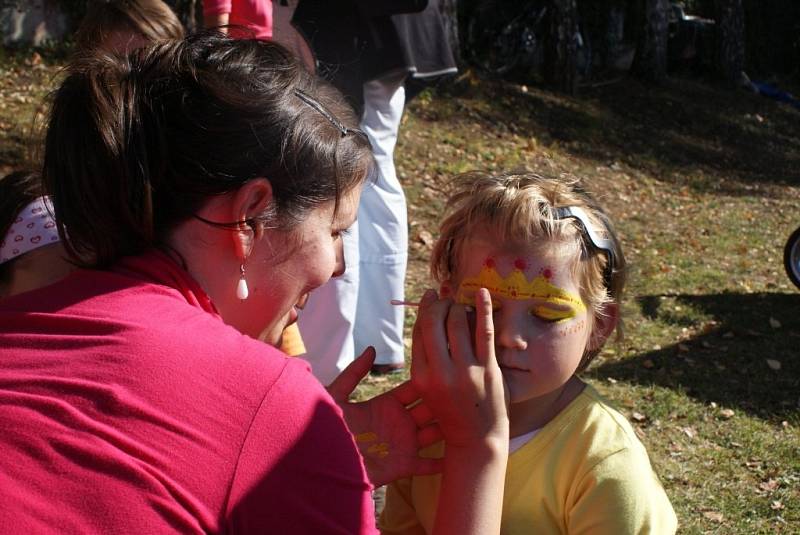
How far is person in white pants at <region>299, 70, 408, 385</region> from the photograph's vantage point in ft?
13.2

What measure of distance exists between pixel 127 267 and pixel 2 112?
25.0ft

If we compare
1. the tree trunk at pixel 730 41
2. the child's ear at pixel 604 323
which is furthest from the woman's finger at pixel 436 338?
the tree trunk at pixel 730 41

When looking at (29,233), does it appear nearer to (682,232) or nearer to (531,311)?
(531,311)

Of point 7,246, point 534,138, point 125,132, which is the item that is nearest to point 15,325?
point 125,132

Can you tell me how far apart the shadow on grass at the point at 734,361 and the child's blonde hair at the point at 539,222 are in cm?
296

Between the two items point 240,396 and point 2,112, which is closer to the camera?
point 240,396

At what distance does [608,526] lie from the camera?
6.36 ft

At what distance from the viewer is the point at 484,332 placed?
1.74 m

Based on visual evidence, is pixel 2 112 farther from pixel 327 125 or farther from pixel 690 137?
pixel 690 137

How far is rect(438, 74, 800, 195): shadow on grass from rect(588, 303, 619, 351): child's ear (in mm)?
9887

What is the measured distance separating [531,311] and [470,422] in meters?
0.40

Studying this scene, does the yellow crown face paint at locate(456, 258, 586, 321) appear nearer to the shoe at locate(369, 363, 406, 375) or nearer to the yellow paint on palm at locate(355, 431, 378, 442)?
the yellow paint on palm at locate(355, 431, 378, 442)

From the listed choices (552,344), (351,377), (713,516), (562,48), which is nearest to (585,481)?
(552,344)

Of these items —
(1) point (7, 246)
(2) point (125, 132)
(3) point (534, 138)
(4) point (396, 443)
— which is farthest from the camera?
(3) point (534, 138)
